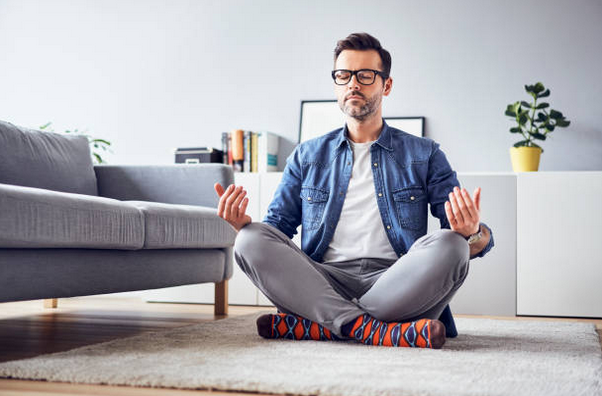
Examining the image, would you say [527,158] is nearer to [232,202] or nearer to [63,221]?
[232,202]

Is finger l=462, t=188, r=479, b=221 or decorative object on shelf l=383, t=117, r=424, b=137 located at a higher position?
decorative object on shelf l=383, t=117, r=424, b=137

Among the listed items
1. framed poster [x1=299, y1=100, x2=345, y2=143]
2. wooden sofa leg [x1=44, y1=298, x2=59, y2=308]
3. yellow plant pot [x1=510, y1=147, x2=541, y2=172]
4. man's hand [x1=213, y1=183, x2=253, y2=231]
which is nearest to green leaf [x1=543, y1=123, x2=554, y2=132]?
yellow plant pot [x1=510, y1=147, x2=541, y2=172]

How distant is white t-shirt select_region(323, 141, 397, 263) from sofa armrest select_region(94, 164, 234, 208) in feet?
3.02

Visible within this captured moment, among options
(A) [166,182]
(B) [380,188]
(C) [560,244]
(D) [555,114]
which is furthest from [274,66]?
(B) [380,188]

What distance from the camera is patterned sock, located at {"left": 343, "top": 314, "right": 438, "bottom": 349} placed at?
1685 mm

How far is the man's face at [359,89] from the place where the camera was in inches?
79.4

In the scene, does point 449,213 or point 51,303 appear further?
point 51,303

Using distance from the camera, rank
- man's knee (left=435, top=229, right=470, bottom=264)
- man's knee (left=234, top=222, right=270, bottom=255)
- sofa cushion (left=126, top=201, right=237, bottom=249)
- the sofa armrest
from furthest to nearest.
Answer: the sofa armrest, sofa cushion (left=126, top=201, right=237, bottom=249), man's knee (left=234, top=222, right=270, bottom=255), man's knee (left=435, top=229, right=470, bottom=264)

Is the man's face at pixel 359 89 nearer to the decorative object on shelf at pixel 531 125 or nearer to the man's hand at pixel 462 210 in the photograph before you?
the man's hand at pixel 462 210

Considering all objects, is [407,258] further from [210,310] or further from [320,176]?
[210,310]

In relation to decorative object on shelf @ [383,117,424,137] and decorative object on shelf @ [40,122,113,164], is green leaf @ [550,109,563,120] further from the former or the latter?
Answer: decorative object on shelf @ [40,122,113,164]

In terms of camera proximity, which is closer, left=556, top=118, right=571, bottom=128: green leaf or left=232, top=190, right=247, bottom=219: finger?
left=232, top=190, right=247, bottom=219: finger

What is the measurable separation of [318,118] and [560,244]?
157cm

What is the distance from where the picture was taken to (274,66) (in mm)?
4066
